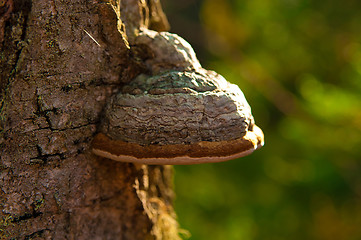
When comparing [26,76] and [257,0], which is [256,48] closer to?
[257,0]

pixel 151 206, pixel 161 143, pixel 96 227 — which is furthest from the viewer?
pixel 151 206

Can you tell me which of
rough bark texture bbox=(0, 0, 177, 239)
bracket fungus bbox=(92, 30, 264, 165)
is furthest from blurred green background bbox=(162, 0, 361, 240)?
rough bark texture bbox=(0, 0, 177, 239)

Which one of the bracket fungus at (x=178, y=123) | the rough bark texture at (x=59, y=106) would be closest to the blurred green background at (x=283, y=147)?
the bracket fungus at (x=178, y=123)

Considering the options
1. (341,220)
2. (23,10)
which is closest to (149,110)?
(23,10)

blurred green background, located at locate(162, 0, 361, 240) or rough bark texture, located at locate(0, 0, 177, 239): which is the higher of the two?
rough bark texture, located at locate(0, 0, 177, 239)

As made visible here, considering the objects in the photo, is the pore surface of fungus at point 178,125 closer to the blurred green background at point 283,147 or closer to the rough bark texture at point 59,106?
the rough bark texture at point 59,106

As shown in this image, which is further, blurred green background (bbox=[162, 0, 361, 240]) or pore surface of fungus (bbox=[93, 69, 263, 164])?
blurred green background (bbox=[162, 0, 361, 240])

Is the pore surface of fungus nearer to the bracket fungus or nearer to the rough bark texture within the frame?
the bracket fungus
